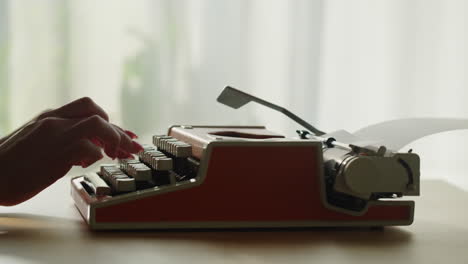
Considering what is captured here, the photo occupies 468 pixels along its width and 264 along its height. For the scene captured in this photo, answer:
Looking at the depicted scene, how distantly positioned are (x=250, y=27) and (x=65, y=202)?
1.57 m

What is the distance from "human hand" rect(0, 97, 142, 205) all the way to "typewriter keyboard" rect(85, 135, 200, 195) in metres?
0.05

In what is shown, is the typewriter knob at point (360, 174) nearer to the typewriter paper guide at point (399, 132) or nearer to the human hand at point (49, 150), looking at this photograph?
the typewriter paper guide at point (399, 132)

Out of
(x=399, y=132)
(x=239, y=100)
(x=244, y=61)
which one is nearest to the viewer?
(x=399, y=132)

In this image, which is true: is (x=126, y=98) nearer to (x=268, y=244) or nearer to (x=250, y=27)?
(x=250, y=27)

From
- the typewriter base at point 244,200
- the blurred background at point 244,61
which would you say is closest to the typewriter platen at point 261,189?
the typewriter base at point 244,200

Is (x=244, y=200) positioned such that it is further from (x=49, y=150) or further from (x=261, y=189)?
(x=49, y=150)

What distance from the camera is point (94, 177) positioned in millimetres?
1351

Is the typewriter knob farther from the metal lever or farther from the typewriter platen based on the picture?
the metal lever

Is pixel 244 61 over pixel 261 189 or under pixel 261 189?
over

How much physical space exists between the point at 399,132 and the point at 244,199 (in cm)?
29

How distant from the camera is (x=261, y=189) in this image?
118 cm

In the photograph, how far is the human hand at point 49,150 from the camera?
1.18 meters

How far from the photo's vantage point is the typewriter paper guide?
1.25 metres

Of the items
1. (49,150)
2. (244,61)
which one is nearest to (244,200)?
(49,150)
